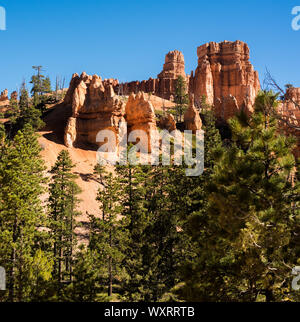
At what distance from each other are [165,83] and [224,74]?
20.4 meters

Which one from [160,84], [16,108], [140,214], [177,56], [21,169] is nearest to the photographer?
[21,169]

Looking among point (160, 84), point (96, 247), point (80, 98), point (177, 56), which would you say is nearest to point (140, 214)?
point (96, 247)

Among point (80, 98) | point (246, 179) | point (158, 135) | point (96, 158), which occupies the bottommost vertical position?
point (246, 179)

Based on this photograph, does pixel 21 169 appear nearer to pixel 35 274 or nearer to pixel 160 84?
pixel 35 274

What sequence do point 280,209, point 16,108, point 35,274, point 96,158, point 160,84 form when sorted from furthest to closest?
point 160,84 → point 16,108 → point 96,158 → point 35,274 → point 280,209

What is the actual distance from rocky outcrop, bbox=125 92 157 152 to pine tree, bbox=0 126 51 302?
1178 inches

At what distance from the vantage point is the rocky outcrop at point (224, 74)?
297ft

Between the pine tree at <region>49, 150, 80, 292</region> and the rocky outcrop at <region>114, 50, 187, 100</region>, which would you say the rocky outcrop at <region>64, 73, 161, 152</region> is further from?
the rocky outcrop at <region>114, 50, 187, 100</region>

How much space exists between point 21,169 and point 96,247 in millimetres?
7263

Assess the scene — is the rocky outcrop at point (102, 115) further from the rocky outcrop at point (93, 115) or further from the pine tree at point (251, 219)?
the pine tree at point (251, 219)

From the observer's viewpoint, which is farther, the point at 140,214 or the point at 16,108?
the point at 16,108

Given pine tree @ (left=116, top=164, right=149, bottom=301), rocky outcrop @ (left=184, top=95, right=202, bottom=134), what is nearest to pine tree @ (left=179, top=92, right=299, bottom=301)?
pine tree @ (left=116, top=164, right=149, bottom=301)

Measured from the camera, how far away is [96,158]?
155ft

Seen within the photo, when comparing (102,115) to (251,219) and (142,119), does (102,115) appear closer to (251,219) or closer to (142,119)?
(142,119)
